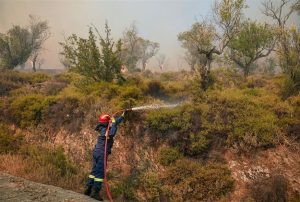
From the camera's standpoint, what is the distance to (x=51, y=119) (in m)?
17.0

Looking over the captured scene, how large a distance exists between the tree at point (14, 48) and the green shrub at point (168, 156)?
39.6 metres

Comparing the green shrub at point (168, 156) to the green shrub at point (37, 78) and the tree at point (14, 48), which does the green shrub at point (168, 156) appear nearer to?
the green shrub at point (37, 78)

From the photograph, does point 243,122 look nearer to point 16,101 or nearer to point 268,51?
point 16,101

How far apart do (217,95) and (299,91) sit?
369 centimetres

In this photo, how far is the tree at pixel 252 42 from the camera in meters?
32.1

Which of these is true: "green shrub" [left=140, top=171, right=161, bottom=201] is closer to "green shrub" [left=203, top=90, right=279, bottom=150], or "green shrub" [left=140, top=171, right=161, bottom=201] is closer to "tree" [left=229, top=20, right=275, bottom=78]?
"green shrub" [left=203, top=90, right=279, bottom=150]

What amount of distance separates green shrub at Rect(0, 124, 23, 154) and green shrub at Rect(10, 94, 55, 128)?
1000 mm

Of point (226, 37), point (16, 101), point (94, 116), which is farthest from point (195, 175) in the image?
point (226, 37)

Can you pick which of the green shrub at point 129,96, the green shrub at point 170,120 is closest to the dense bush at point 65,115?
the green shrub at point 129,96

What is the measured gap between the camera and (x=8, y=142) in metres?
15.5

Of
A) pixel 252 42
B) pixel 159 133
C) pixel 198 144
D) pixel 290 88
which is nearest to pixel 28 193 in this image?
pixel 159 133

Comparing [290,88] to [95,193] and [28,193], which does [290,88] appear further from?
[28,193]

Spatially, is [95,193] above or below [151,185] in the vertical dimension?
above

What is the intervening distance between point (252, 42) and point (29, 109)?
846 inches
